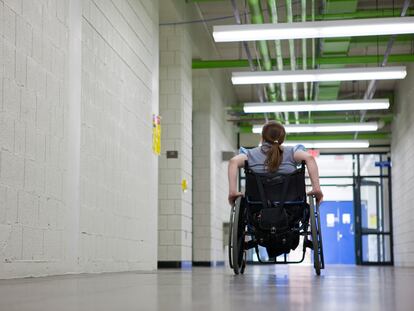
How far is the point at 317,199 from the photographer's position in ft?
12.9

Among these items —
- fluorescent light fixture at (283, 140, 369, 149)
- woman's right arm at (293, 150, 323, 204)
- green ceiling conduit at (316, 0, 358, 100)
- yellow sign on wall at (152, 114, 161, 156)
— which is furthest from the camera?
fluorescent light fixture at (283, 140, 369, 149)

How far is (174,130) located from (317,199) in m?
5.09

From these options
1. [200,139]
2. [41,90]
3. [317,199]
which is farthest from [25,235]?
[200,139]

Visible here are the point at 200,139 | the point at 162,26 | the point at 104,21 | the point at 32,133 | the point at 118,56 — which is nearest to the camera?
the point at 32,133

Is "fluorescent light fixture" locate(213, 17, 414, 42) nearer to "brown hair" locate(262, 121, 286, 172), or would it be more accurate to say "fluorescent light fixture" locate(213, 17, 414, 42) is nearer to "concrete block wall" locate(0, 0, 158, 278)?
"concrete block wall" locate(0, 0, 158, 278)

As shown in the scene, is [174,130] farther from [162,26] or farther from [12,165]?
[12,165]

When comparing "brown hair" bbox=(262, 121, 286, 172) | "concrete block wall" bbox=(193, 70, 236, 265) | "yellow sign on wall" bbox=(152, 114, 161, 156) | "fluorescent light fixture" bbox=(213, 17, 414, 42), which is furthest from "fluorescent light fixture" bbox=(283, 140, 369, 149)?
"brown hair" bbox=(262, 121, 286, 172)

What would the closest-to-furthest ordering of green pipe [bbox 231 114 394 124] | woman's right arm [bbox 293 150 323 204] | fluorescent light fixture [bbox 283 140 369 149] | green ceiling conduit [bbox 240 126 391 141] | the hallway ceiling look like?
1. woman's right arm [bbox 293 150 323 204]
2. the hallway ceiling
3. fluorescent light fixture [bbox 283 140 369 149]
4. green pipe [bbox 231 114 394 124]
5. green ceiling conduit [bbox 240 126 391 141]

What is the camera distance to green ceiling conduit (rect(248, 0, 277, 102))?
25.5 feet

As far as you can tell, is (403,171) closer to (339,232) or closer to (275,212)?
(339,232)

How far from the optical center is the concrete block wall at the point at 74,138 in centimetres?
353

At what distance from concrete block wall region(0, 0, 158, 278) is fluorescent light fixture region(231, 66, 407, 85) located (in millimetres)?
2012

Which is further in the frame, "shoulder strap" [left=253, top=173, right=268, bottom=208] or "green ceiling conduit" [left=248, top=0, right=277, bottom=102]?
"green ceiling conduit" [left=248, top=0, right=277, bottom=102]

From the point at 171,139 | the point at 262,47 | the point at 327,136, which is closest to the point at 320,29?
the point at 262,47
